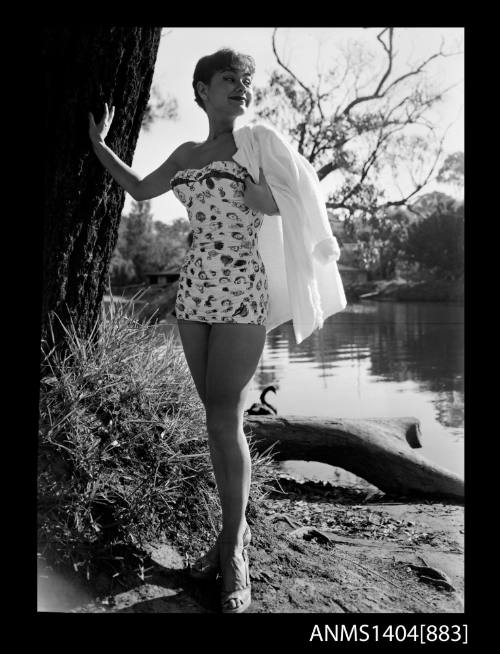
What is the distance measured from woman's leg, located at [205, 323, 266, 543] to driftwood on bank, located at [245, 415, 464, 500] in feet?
6.12

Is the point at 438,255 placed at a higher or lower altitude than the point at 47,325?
higher

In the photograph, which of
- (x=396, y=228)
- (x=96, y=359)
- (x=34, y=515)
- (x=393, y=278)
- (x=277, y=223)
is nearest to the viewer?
(x=34, y=515)

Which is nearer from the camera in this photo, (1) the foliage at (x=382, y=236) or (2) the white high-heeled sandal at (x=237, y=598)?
(2) the white high-heeled sandal at (x=237, y=598)

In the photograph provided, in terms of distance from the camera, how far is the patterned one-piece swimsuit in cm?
236

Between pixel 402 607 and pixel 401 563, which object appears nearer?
pixel 402 607

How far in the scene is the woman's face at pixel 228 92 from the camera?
2393 mm

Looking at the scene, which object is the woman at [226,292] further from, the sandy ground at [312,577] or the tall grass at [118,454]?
the tall grass at [118,454]

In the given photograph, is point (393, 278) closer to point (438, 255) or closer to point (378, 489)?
point (438, 255)

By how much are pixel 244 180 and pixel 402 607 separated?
1707 millimetres

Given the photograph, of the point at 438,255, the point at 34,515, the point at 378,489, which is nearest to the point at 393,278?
the point at 438,255

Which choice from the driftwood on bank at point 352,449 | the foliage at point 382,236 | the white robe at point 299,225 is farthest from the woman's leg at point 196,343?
the foliage at point 382,236

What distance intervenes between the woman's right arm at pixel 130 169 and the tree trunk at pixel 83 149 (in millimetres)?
49

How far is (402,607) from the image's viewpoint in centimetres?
254
